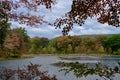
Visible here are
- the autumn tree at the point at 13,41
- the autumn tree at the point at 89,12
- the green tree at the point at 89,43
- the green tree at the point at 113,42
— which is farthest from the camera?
the green tree at the point at 89,43

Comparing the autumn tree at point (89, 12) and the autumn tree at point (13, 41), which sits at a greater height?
the autumn tree at point (13, 41)

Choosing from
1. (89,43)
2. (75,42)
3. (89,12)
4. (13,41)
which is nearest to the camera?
(89,12)

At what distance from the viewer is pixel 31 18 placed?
7184 millimetres

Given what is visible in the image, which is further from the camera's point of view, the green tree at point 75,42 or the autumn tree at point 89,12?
the green tree at point 75,42

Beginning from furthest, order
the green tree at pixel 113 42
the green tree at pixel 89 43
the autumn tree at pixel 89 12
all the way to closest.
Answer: the green tree at pixel 89 43 → the green tree at pixel 113 42 → the autumn tree at pixel 89 12

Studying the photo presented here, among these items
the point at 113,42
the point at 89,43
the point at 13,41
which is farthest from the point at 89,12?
the point at 89,43

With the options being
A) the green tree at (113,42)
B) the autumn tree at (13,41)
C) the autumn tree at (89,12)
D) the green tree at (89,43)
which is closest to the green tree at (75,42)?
the green tree at (89,43)

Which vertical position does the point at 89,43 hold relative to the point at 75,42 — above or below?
below

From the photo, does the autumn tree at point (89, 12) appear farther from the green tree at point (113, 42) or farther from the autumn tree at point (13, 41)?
the green tree at point (113, 42)

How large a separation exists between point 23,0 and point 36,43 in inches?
3756

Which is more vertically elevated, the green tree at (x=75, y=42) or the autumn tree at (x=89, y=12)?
the green tree at (x=75, y=42)

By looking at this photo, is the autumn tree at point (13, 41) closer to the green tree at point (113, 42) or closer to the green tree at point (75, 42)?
the green tree at point (75, 42)

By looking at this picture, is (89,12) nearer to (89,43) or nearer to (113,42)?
(113,42)

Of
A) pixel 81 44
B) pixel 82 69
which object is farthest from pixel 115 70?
pixel 81 44
